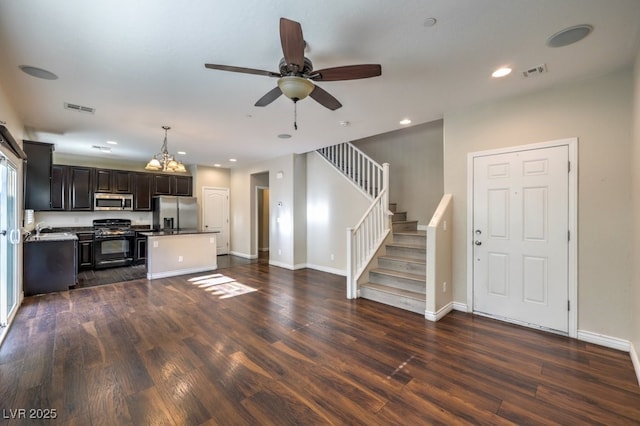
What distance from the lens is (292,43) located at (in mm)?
1911

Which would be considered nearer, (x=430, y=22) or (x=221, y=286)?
(x=430, y=22)

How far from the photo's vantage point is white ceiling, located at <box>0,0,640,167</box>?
1935 mm

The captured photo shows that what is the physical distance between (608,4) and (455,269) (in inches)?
114

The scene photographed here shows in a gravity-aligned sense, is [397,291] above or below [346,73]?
below

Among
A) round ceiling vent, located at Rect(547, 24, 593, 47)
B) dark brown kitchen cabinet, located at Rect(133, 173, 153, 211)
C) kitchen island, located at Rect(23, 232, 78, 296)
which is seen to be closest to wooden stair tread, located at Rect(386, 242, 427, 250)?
round ceiling vent, located at Rect(547, 24, 593, 47)

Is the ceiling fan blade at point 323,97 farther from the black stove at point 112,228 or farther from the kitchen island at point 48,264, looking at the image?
the black stove at point 112,228

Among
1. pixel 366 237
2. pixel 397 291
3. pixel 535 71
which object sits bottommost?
pixel 397 291

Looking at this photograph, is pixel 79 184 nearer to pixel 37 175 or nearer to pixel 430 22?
pixel 37 175

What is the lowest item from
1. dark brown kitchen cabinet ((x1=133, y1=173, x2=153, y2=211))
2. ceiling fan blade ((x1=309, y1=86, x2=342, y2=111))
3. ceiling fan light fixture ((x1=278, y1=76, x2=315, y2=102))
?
dark brown kitchen cabinet ((x1=133, y1=173, x2=153, y2=211))

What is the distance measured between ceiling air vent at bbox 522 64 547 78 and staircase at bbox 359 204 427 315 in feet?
8.25

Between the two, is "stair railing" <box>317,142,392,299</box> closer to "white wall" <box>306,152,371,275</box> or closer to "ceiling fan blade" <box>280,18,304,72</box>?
"white wall" <box>306,152,371,275</box>

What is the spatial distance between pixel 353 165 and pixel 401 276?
2.67 m

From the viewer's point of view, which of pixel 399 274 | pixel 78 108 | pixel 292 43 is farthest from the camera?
pixel 399 274

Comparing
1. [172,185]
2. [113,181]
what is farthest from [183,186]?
[113,181]
